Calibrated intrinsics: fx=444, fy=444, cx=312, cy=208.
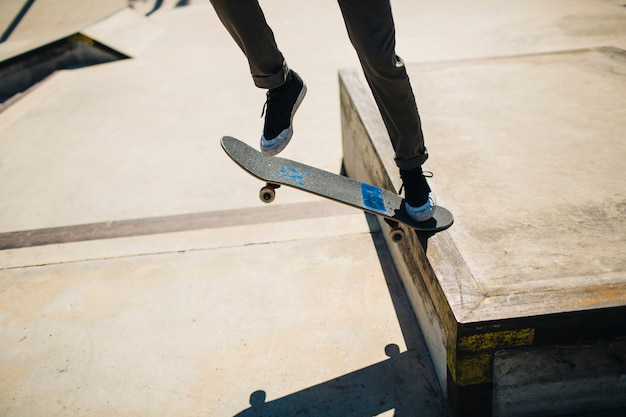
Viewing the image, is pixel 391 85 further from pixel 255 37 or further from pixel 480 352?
pixel 480 352

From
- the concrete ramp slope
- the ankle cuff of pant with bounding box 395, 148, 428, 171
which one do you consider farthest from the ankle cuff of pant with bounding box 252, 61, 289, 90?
the concrete ramp slope

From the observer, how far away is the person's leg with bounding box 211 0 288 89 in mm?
1835

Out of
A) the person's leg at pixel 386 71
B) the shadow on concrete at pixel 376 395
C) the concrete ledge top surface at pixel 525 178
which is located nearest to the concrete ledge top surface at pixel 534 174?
the concrete ledge top surface at pixel 525 178

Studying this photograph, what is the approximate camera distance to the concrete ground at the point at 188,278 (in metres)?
2.12

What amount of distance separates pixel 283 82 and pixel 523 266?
1349 mm

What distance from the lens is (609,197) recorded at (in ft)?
6.95

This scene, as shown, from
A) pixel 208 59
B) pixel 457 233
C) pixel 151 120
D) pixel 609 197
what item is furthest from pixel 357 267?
pixel 208 59

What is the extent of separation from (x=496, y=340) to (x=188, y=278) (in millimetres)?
1945

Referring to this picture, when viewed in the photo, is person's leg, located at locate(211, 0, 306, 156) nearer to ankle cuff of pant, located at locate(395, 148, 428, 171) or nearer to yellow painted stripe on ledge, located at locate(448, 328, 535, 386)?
ankle cuff of pant, located at locate(395, 148, 428, 171)

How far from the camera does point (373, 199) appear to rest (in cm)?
225

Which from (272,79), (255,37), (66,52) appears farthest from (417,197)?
(66,52)

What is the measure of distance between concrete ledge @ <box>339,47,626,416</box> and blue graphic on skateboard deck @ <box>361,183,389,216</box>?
14 cm

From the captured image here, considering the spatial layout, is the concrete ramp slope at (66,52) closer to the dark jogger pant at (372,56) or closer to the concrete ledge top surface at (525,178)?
the concrete ledge top surface at (525,178)

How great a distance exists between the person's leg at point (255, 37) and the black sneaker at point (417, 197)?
0.77 m
